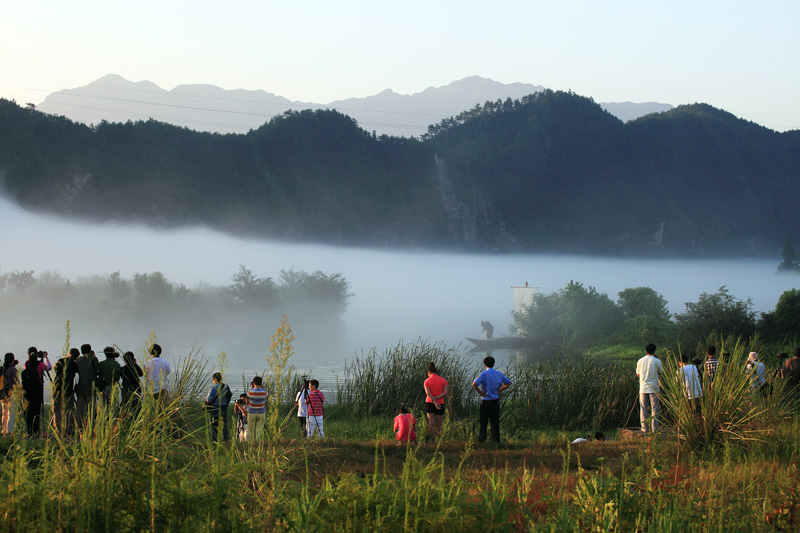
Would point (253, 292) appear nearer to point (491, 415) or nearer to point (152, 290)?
point (152, 290)

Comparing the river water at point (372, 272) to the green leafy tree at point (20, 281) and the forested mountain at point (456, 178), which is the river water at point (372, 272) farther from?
the green leafy tree at point (20, 281)

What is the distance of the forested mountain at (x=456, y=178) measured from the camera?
99688mm

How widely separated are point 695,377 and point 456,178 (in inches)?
4853

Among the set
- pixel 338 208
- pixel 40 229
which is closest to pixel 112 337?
pixel 40 229

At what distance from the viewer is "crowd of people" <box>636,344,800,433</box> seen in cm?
1009

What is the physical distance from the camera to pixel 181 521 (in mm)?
4707

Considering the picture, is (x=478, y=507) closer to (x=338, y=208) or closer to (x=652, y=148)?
(x=338, y=208)

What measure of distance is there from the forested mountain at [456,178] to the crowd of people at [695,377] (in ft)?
303

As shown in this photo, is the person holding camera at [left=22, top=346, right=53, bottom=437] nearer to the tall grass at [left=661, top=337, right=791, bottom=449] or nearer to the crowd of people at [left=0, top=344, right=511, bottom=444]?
the crowd of people at [left=0, top=344, right=511, bottom=444]

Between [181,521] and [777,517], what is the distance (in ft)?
15.5

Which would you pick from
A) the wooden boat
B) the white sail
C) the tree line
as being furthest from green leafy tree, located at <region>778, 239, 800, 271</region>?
the wooden boat

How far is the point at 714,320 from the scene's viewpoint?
39.1 metres

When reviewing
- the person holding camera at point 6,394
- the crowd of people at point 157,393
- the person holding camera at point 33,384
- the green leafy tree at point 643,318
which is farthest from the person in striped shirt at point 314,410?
the green leafy tree at point 643,318

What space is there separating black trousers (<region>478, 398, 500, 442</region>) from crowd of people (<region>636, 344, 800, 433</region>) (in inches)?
92.3
